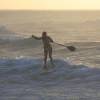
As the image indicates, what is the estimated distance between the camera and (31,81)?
17000 millimetres

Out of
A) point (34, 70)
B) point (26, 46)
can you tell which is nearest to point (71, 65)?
point (34, 70)

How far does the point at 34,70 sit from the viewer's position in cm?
1956

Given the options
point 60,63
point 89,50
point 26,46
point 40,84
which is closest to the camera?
point 40,84

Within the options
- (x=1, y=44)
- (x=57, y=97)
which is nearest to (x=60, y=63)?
(x=57, y=97)

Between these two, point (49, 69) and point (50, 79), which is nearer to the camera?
point (50, 79)

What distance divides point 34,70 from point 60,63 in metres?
2.11

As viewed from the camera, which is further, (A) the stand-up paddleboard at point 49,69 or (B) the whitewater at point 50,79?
(A) the stand-up paddleboard at point 49,69

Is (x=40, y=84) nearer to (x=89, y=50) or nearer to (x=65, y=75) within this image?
(x=65, y=75)

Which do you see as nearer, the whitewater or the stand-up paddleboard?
the whitewater

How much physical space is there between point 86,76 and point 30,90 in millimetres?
3554

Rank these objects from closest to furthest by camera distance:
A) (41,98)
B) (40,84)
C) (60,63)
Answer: (41,98), (40,84), (60,63)

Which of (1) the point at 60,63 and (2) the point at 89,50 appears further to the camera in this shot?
(2) the point at 89,50

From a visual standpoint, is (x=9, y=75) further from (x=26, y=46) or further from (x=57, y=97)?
(x=26, y=46)

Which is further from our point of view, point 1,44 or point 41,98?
point 1,44
